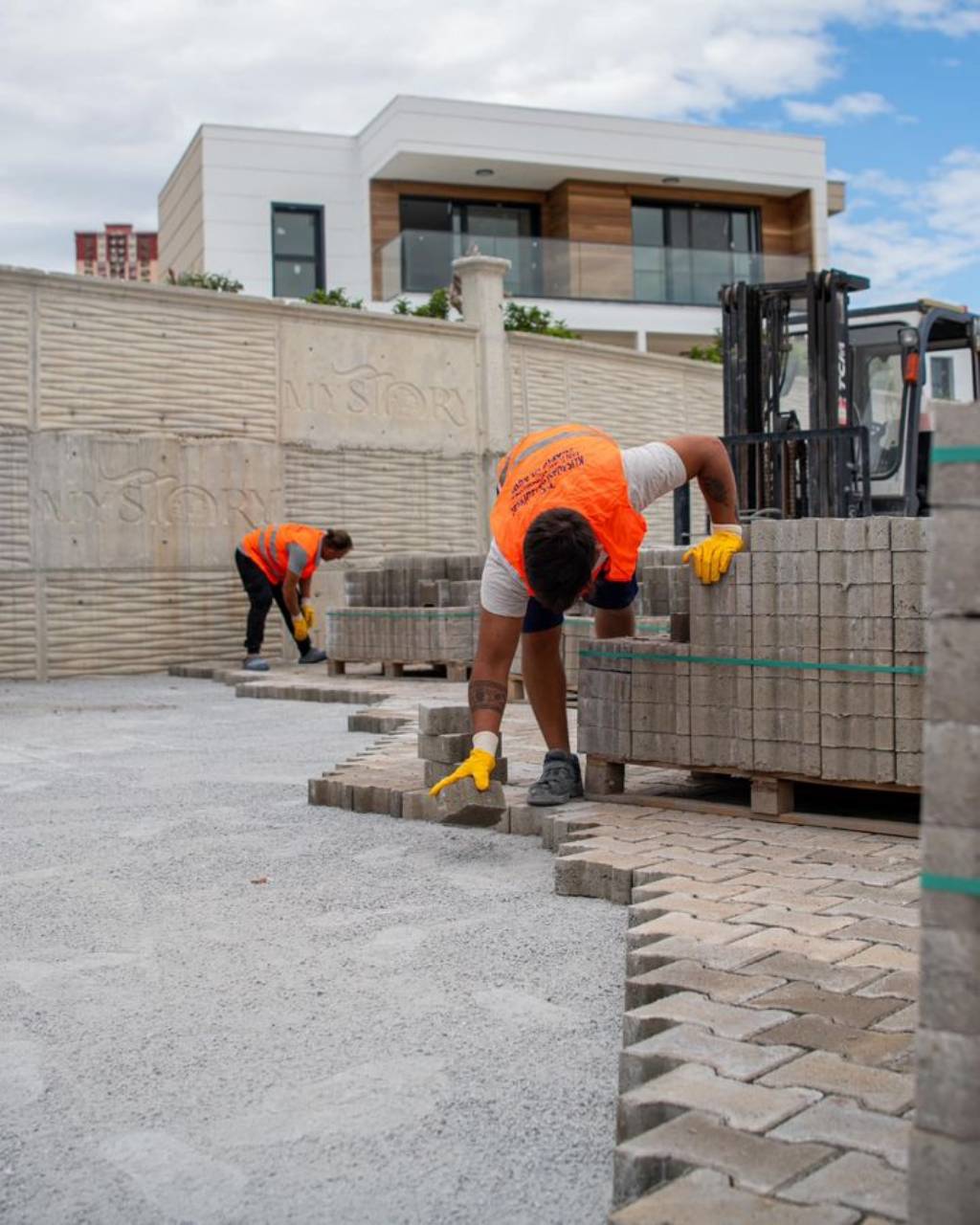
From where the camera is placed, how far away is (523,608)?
5.41 meters

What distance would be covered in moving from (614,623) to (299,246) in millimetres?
26782

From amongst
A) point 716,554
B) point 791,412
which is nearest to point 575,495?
point 716,554

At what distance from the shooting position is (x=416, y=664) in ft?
41.0

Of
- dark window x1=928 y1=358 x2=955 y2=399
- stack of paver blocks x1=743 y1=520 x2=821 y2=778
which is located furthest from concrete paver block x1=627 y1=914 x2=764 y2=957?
dark window x1=928 y1=358 x2=955 y2=399

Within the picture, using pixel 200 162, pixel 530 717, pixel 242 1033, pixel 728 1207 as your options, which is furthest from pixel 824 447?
pixel 200 162

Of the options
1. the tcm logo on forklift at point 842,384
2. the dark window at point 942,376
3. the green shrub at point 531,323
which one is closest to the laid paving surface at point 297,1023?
the tcm logo on forklift at point 842,384

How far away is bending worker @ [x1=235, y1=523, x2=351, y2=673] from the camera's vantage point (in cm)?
1324

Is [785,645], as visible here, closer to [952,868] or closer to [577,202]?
[952,868]

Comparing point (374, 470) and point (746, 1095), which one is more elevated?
point (374, 470)

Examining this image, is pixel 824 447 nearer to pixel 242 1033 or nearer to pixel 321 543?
pixel 321 543

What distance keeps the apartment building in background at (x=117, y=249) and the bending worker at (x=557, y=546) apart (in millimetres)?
73184

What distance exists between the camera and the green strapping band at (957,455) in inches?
70.6

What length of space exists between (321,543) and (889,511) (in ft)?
16.9

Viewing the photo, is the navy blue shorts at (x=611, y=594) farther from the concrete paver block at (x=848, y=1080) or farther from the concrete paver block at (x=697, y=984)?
the concrete paver block at (x=848, y=1080)
